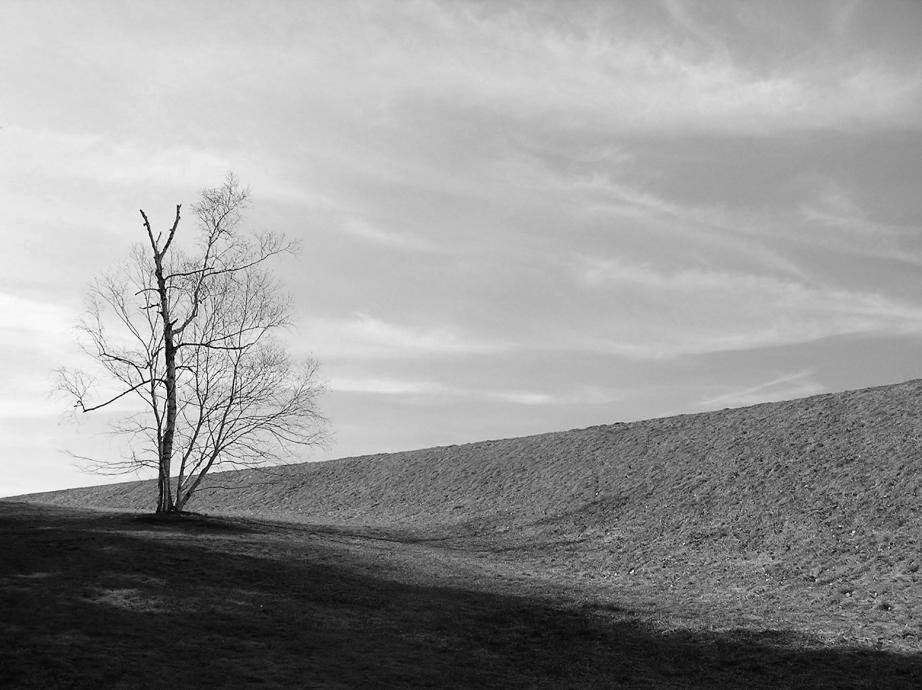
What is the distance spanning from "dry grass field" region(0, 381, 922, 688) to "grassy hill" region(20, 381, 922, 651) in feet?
0.37

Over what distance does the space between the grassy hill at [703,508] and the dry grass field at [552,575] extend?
11 cm

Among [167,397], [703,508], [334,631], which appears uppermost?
[167,397]

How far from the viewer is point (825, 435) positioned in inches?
1184

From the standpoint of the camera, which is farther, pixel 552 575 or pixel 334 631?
pixel 552 575

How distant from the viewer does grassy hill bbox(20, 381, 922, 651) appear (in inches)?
751

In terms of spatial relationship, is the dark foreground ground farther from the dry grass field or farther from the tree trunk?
the tree trunk

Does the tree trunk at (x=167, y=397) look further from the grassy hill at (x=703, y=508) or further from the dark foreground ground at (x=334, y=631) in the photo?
the dark foreground ground at (x=334, y=631)

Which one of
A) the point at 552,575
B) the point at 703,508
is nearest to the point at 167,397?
the point at 552,575

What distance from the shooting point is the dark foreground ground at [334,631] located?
1230cm

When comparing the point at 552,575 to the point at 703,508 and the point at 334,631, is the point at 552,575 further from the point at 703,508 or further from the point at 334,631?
the point at 334,631

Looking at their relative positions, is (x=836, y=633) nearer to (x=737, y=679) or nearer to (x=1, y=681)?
(x=737, y=679)

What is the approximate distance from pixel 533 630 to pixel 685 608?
13.4ft

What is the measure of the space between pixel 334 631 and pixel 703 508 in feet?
54.8

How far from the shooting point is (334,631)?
48.6 ft
